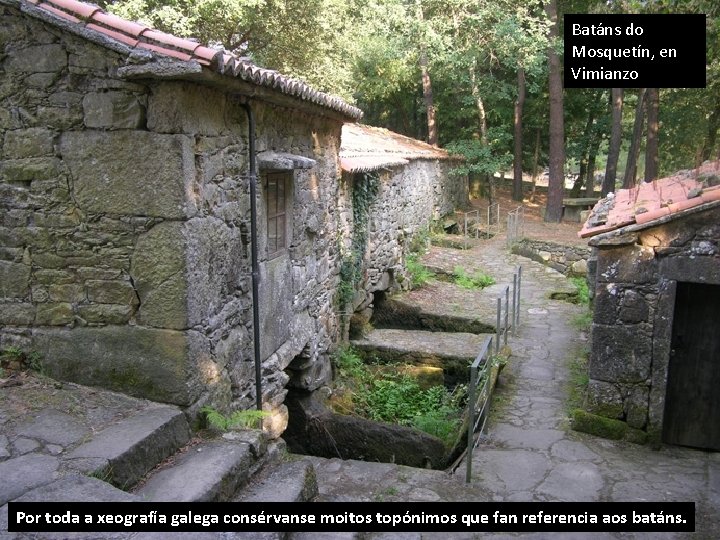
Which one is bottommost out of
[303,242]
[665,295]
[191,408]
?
[191,408]

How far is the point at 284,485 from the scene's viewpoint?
4223mm

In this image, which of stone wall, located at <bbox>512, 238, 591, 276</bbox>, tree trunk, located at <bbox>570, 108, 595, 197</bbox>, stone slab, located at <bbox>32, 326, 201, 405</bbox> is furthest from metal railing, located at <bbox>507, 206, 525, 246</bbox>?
stone slab, located at <bbox>32, 326, 201, 405</bbox>

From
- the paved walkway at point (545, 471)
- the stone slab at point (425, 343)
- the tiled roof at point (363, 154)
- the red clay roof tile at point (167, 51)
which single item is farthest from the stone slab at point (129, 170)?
the stone slab at point (425, 343)

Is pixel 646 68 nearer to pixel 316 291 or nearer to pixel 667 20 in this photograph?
pixel 667 20

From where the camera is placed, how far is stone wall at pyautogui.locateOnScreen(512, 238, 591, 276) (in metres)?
15.1

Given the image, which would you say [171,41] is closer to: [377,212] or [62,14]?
Answer: [62,14]

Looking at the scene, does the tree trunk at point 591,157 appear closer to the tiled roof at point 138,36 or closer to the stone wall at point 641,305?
the stone wall at point 641,305

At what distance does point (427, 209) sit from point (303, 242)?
10.8 m

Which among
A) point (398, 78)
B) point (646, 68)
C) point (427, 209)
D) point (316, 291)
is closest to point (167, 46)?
point (316, 291)

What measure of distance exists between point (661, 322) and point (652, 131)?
49.5ft

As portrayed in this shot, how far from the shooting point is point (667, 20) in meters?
6.75

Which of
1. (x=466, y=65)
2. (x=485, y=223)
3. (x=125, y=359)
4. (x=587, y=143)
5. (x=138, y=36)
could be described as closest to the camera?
(x=138, y=36)
